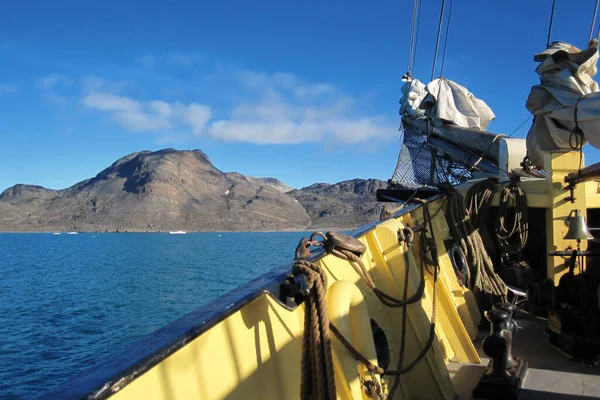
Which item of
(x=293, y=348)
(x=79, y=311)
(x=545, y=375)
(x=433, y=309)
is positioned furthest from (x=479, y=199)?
(x=79, y=311)

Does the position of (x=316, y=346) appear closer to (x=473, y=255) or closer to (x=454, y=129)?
(x=473, y=255)

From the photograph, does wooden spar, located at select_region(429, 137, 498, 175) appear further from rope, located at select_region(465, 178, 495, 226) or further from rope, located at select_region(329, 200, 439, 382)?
rope, located at select_region(329, 200, 439, 382)

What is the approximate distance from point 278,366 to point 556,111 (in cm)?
296

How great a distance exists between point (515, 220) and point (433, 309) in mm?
2826

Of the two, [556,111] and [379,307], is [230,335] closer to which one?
[379,307]

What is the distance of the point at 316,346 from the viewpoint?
187 cm

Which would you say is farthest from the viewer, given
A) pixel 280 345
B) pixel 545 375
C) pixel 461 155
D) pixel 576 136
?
pixel 461 155

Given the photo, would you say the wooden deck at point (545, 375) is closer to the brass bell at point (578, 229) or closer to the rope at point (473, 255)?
the rope at point (473, 255)

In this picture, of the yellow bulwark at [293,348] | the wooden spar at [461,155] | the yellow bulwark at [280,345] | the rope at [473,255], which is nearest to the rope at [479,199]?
the rope at [473,255]

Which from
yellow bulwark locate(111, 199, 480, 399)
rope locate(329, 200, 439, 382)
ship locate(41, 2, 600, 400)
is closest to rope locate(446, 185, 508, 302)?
ship locate(41, 2, 600, 400)

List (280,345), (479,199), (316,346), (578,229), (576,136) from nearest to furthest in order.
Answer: (316,346) → (280,345) → (576,136) → (578,229) → (479,199)

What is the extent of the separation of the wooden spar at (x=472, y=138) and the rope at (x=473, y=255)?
8.13 ft

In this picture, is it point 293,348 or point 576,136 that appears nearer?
point 293,348

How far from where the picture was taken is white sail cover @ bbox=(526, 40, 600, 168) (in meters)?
3.38
